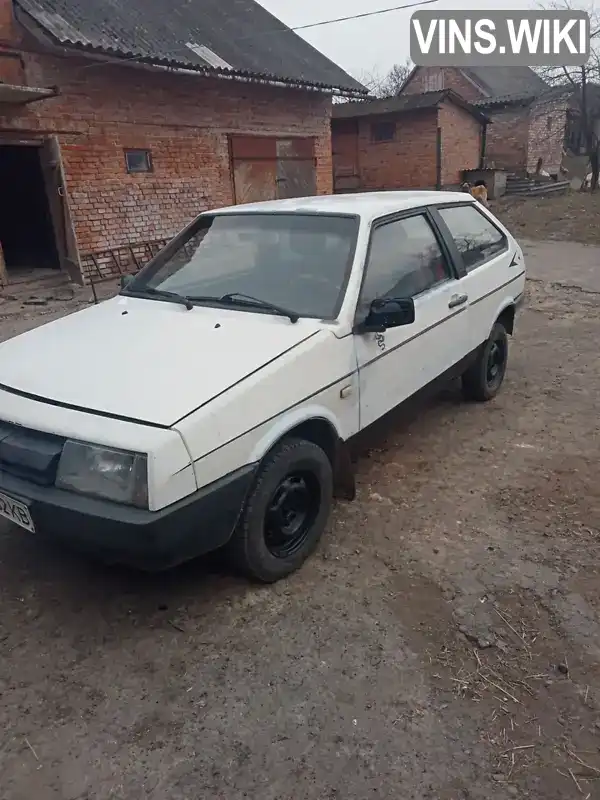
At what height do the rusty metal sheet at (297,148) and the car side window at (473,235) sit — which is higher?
the rusty metal sheet at (297,148)

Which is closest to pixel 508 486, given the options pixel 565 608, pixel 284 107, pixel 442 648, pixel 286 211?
pixel 565 608

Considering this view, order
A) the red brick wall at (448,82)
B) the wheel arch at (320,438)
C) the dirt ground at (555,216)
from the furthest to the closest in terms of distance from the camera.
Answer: the red brick wall at (448,82) < the dirt ground at (555,216) < the wheel arch at (320,438)

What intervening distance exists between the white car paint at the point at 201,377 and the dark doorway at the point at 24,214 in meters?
9.05

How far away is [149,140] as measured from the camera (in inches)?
429

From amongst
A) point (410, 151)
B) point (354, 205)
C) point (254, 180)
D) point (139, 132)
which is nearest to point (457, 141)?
point (410, 151)

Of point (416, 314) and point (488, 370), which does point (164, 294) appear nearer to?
point (416, 314)

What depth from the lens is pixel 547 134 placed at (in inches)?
1091

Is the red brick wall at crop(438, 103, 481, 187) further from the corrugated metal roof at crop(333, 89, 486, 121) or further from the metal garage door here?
the metal garage door

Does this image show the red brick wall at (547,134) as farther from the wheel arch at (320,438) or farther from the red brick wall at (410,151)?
the wheel arch at (320,438)

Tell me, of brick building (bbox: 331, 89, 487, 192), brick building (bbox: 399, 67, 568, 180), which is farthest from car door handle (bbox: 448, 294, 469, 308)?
brick building (bbox: 399, 67, 568, 180)

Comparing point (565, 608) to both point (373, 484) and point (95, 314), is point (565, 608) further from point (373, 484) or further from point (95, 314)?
point (95, 314)

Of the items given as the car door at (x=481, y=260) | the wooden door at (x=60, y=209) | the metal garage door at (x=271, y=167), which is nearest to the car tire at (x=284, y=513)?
the car door at (x=481, y=260)

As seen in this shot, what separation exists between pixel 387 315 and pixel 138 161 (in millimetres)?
9325

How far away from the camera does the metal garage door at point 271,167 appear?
12789 mm
